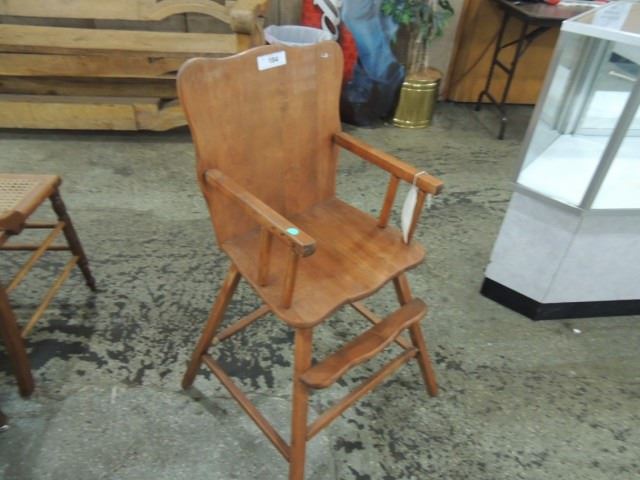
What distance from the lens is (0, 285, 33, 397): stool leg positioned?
1.15m

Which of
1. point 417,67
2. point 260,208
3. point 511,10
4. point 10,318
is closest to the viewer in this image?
point 260,208

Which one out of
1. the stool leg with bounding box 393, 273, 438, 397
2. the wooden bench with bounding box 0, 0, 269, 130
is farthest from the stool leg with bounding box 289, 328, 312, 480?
the wooden bench with bounding box 0, 0, 269, 130

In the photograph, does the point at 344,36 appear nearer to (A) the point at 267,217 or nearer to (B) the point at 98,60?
(B) the point at 98,60

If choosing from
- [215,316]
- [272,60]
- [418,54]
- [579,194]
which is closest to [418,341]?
[215,316]

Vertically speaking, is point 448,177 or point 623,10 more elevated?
point 623,10

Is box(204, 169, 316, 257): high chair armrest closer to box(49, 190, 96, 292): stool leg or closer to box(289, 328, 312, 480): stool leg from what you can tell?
box(289, 328, 312, 480): stool leg

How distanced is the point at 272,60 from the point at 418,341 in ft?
2.68

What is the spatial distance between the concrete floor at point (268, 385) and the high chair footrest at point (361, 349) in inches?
14.7

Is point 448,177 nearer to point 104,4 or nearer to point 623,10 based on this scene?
point 623,10

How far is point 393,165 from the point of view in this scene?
1106 millimetres

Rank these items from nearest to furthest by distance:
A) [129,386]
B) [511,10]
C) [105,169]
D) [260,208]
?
1. [260,208]
2. [129,386]
3. [105,169]
4. [511,10]

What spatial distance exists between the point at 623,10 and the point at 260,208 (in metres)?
1.29

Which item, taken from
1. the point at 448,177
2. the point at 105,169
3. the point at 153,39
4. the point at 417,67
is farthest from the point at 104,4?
the point at 448,177

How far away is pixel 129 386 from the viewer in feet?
4.40
